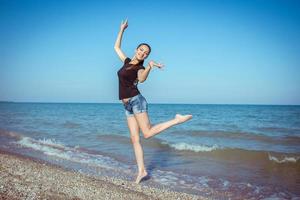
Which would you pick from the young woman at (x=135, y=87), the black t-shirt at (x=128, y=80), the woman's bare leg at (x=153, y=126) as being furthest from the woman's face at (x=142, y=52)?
the woman's bare leg at (x=153, y=126)

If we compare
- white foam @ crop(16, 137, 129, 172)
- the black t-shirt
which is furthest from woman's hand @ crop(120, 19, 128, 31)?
white foam @ crop(16, 137, 129, 172)

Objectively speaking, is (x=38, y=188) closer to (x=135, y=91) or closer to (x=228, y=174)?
(x=135, y=91)

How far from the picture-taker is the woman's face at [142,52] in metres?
5.15

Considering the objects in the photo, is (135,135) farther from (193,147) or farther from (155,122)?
(155,122)

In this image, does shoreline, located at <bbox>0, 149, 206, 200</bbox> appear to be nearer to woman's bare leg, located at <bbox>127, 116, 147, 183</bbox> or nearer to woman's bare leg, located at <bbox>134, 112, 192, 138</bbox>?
woman's bare leg, located at <bbox>127, 116, 147, 183</bbox>

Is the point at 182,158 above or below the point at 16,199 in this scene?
below

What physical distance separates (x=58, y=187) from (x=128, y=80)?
2.05 metres

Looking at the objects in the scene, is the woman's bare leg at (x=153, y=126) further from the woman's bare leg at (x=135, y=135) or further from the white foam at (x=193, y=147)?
the white foam at (x=193, y=147)

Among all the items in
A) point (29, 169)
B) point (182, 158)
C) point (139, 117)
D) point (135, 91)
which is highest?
point (135, 91)

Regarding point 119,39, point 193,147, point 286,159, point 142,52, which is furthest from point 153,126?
point 193,147

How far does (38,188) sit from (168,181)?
3112mm

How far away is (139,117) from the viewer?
5.40m

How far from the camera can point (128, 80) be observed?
17.0 ft

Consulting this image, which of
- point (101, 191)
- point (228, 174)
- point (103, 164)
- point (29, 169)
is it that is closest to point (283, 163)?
point (228, 174)
